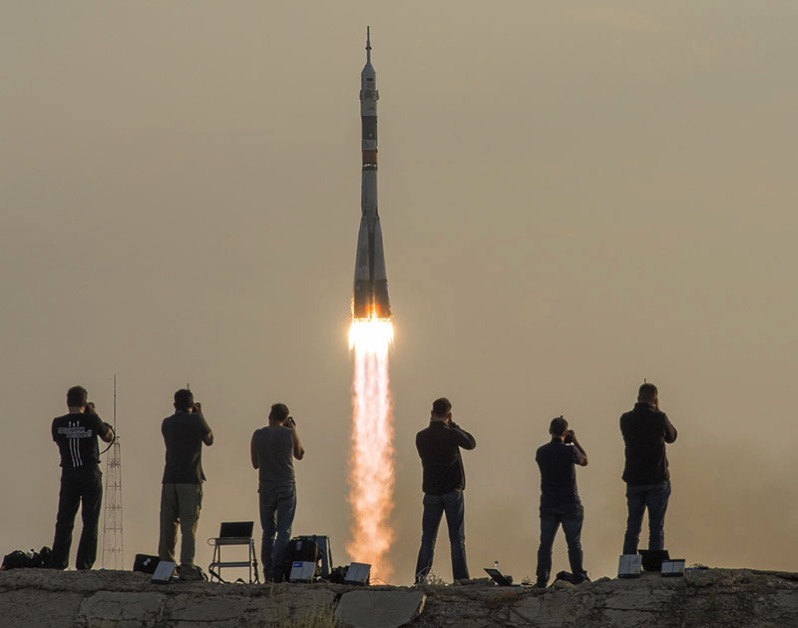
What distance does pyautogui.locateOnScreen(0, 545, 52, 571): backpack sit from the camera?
31312 mm

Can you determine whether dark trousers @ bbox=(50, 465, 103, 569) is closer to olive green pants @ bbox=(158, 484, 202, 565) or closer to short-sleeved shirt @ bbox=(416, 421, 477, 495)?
olive green pants @ bbox=(158, 484, 202, 565)

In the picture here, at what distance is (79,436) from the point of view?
1176 inches

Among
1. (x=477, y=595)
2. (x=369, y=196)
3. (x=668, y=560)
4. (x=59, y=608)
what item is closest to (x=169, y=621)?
(x=59, y=608)

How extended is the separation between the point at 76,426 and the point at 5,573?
104 inches

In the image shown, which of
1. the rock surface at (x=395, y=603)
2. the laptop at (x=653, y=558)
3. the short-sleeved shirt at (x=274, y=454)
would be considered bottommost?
the rock surface at (x=395, y=603)

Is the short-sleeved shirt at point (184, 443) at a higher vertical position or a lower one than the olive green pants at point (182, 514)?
higher

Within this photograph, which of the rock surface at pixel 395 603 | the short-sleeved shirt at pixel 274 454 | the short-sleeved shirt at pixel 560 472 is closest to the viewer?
the rock surface at pixel 395 603

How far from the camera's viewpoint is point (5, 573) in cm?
3089

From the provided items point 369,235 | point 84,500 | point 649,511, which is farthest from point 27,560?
point 369,235

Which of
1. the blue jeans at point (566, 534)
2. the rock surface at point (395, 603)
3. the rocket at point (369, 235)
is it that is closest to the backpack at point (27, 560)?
the rock surface at point (395, 603)

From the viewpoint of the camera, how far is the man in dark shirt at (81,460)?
98.0 feet

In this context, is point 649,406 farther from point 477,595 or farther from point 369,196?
point 369,196

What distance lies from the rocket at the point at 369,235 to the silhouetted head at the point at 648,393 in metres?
25.8

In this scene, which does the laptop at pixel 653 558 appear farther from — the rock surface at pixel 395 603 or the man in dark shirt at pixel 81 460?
the man in dark shirt at pixel 81 460
